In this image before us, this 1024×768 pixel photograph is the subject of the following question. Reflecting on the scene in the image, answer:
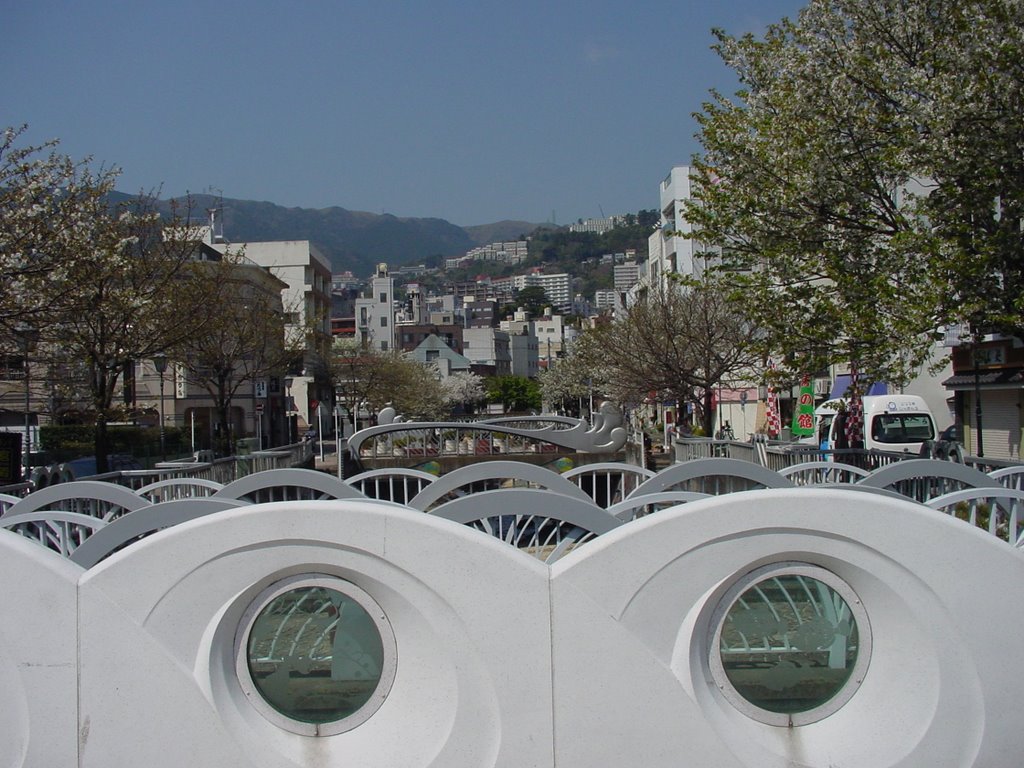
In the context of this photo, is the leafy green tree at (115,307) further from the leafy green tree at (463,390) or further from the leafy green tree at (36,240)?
the leafy green tree at (463,390)

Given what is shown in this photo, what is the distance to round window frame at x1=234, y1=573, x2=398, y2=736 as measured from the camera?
491 centimetres

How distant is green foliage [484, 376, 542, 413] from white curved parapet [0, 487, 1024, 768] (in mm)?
117637

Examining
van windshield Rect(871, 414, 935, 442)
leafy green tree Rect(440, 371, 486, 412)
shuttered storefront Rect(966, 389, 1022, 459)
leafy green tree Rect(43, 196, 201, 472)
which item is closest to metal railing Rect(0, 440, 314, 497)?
leafy green tree Rect(43, 196, 201, 472)

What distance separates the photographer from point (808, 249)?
17359mm

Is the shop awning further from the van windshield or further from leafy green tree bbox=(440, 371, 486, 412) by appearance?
leafy green tree bbox=(440, 371, 486, 412)

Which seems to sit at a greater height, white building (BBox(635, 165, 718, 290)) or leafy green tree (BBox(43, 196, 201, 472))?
white building (BBox(635, 165, 718, 290))

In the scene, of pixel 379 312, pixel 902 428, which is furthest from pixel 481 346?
pixel 902 428

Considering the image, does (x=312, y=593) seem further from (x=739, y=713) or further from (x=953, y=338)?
(x=953, y=338)

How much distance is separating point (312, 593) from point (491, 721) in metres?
0.99

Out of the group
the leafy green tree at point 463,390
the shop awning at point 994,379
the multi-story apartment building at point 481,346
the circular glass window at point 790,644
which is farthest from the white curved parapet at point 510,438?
the multi-story apartment building at point 481,346

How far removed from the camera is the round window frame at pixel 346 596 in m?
4.91

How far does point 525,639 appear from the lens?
4.77 metres

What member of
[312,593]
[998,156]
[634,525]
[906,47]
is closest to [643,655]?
[634,525]

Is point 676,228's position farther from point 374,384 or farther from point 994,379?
point 994,379
